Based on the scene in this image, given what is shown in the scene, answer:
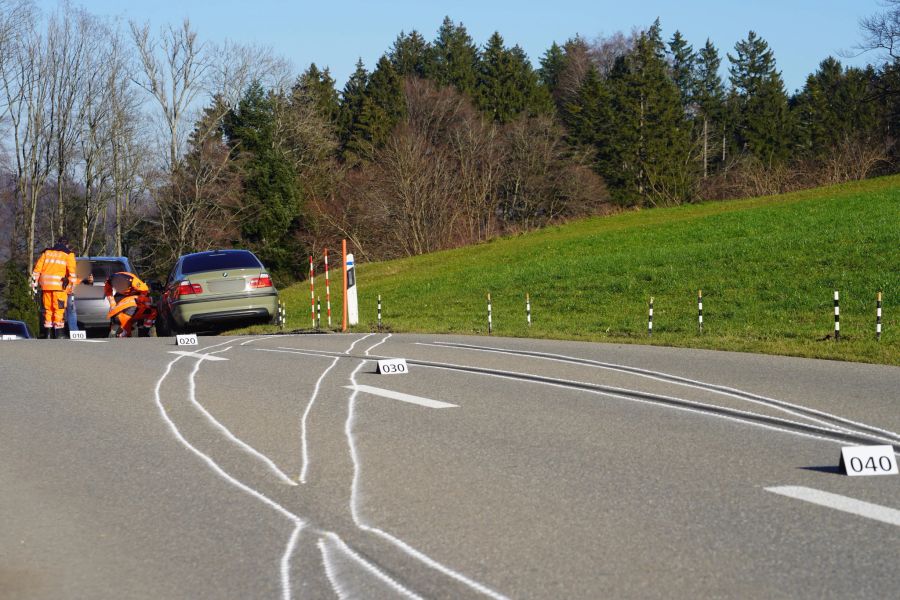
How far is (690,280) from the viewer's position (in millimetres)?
32562

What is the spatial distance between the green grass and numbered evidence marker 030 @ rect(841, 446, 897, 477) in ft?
26.7

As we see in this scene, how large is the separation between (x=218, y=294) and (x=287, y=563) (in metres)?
16.9

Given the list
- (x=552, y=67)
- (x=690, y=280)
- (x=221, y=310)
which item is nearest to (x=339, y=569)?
(x=221, y=310)

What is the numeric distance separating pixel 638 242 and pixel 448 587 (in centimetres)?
4138

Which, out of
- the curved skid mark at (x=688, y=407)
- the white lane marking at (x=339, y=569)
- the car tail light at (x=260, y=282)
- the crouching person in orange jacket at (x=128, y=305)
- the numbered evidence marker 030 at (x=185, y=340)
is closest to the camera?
the white lane marking at (x=339, y=569)

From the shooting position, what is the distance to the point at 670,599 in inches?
177

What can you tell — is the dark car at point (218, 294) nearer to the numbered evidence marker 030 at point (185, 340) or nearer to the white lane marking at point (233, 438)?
the numbered evidence marker 030 at point (185, 340)

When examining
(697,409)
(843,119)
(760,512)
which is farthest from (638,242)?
(843,119)

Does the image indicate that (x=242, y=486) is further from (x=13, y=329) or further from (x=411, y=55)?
(x=411, y=55)

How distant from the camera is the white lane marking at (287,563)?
4.82 m

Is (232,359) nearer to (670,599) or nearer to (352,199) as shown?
(670,599)

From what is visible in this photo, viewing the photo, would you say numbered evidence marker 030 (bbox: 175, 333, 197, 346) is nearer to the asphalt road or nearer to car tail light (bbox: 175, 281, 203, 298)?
car tail light (bbox: 175, 281, 203, 298)

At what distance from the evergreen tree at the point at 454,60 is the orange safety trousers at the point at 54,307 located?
70.9 meters

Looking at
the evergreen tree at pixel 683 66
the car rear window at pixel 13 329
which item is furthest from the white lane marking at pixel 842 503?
the evergreen tree at pixel 683 66
